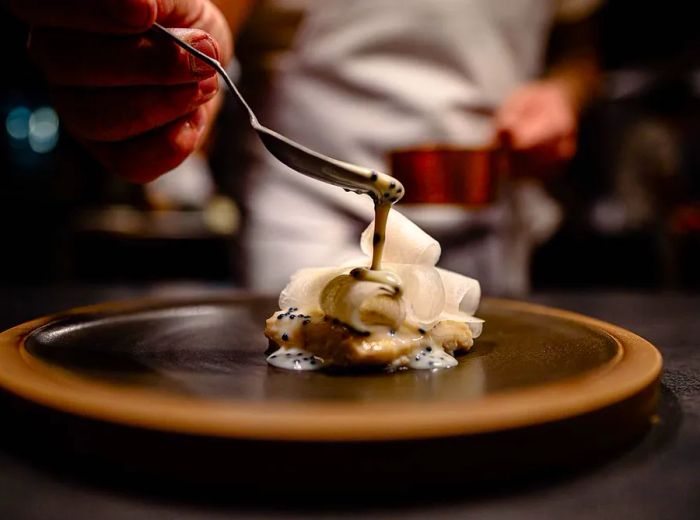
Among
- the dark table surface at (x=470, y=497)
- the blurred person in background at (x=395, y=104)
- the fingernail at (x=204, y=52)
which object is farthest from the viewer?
the blurred person in background at (x=395, y=104)

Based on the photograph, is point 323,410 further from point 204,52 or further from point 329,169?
point 204,52

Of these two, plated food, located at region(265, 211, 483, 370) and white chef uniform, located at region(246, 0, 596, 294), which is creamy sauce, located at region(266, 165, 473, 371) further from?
white chef uniform, located at region(246, 0, 596, 294)

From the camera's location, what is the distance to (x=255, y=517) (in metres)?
0.66

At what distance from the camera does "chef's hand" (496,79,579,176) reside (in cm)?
224

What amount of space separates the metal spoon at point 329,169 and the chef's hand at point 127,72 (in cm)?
6

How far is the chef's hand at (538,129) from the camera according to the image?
7.36ft

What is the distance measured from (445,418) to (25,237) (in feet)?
18.6

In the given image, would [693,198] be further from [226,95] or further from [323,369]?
[323,369]

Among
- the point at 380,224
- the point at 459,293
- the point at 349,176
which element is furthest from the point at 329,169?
the point at 459,293

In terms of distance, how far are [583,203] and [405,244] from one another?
514 cm

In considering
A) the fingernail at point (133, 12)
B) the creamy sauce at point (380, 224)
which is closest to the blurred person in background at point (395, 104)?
the fingernail at point (133, 12)

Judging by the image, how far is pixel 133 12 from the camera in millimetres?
1117

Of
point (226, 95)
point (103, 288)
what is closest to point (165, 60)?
point (103, 288)

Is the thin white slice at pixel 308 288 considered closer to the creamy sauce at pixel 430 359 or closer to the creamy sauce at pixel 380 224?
the creamy sauce at pixel 380 224
